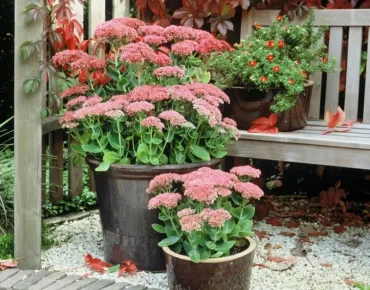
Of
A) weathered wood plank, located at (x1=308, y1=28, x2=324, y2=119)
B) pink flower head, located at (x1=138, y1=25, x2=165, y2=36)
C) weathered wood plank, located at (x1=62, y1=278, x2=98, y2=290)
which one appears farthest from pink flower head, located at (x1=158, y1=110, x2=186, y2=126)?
weathered wood plank, located at (x1=308, y1=28, x2=324, y2=119)

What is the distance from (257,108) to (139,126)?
794 millimetres

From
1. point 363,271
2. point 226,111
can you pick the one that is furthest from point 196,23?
point 363,271

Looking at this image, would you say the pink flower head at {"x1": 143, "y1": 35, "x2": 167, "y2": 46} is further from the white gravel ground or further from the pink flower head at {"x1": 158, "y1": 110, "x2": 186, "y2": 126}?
the white gravel ground

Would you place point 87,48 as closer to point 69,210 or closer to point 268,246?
point 69,210

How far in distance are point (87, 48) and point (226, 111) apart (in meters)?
0.93

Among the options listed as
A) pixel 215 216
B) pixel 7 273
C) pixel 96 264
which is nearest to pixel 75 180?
pixel 96 264

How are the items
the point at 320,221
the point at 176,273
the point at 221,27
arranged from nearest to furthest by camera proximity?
the point at 176,273 < the point at 221,27 < the point at 320,221

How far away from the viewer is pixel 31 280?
3.03 metres

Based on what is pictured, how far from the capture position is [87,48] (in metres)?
4.11

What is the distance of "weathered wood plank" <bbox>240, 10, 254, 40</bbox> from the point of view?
163 inches

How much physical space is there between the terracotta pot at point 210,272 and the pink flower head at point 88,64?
977 millimetres

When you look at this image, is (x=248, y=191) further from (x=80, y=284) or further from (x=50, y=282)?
(x=50, y=282)

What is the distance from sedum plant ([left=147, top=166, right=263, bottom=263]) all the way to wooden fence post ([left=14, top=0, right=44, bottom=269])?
557mm

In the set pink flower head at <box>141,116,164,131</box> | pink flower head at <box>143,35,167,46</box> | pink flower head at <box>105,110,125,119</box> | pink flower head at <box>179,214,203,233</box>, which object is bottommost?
pink flower head at <box>179,214,203,233</box>
